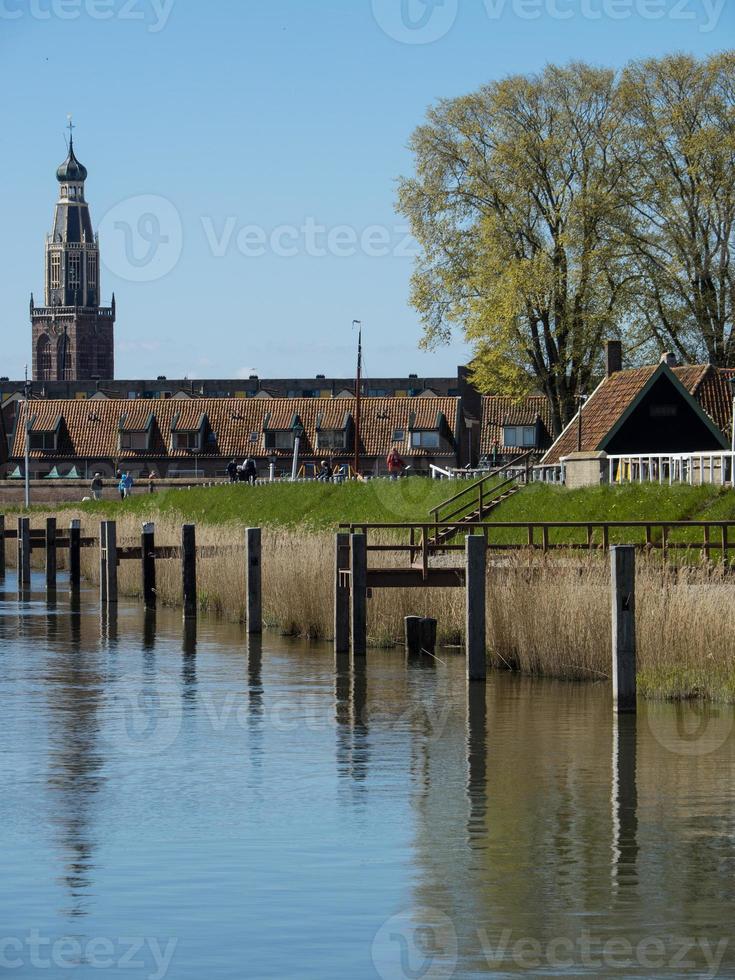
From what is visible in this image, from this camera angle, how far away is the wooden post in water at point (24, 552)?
4816 centimetres

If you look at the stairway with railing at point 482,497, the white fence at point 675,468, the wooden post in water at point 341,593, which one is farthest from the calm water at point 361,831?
the stairway with railing at point 482,497

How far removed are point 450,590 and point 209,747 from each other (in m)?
9.58

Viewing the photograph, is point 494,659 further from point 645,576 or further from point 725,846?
point 725,846

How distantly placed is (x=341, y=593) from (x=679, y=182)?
1413 inches

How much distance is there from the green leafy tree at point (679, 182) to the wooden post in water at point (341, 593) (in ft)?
113

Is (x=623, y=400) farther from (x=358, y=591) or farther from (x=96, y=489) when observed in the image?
(x=96, y=489)

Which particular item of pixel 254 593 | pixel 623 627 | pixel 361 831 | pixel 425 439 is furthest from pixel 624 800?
pixel 425 439

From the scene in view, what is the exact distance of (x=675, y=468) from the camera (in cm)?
4216

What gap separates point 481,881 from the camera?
46.7 ft

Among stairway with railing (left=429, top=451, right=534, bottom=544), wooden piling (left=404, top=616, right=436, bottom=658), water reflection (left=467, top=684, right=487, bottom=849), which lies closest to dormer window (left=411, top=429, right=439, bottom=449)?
stairway with railing (left=429, top=451, right=534, bottom=544)

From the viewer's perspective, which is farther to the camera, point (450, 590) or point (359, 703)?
point (450, 590)

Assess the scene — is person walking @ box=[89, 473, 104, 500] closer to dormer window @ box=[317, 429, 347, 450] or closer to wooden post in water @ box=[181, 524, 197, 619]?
dormer window @ box=[317, 429, 347, 450]

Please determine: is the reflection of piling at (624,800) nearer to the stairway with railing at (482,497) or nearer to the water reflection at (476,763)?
the water reflection at (476,763)

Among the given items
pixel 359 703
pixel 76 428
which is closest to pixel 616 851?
pixel 359 703
